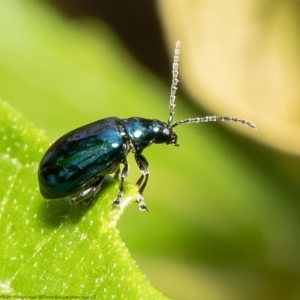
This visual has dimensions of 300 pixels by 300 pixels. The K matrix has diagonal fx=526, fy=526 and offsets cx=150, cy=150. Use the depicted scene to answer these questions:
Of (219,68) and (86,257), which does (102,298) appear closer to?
(86,257)

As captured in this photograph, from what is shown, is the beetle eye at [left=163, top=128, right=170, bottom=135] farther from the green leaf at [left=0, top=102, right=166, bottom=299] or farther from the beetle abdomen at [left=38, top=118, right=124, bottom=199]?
the green leaf at [left=0, top=102, right=166, bottom=299]

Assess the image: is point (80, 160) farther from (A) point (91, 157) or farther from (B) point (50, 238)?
(B) point (50, 238)

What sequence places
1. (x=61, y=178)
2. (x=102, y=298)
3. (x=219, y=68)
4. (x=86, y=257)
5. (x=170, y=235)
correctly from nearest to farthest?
(x=102, y=298) < (x=86, y=257) < (x=61, y=178) < (x=170, y=235) < (x=219, y=68)

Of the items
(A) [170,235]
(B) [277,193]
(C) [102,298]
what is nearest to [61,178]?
(C) [102,298]

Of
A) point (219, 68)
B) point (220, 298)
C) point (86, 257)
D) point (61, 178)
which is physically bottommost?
point (86, 257)

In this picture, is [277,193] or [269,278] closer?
[269,278]

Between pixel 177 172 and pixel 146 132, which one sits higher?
pixel 177 172

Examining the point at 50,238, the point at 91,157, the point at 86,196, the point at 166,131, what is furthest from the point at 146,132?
the point at 50,238

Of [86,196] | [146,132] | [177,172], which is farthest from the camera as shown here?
[177,172]

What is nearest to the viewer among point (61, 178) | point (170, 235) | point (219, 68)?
point (61, 178)
